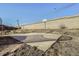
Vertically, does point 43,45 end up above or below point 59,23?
below

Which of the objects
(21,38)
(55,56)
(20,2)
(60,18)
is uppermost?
(20,2)

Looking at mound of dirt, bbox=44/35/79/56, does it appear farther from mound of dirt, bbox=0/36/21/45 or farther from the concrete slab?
mound of dirt, bbox=0/36/21/45

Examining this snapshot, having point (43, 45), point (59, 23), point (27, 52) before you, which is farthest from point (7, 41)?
point (59, 23)

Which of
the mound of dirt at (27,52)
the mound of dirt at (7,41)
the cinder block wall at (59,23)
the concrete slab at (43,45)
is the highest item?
the cinder block wall at (59,23)

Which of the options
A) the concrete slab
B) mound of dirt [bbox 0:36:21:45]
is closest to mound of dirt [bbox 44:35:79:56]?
the concrete slab

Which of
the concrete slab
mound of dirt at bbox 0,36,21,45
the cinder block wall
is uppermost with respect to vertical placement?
the cinder block wall

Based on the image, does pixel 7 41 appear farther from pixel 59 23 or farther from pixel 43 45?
pixel 59 23

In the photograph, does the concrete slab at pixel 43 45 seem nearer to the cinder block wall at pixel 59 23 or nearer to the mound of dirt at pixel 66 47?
the mound of dirt at pixel 66 47

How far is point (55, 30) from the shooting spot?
2213 mm

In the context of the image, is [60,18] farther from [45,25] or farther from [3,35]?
[3,35]

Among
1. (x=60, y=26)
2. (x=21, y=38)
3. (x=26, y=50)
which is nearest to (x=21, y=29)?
(x=21, y=38)

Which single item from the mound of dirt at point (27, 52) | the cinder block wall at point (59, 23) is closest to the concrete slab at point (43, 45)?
the mound of dirt at point (27, 52)

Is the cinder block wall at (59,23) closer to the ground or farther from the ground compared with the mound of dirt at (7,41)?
farther from the ground

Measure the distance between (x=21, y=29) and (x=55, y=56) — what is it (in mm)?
466
